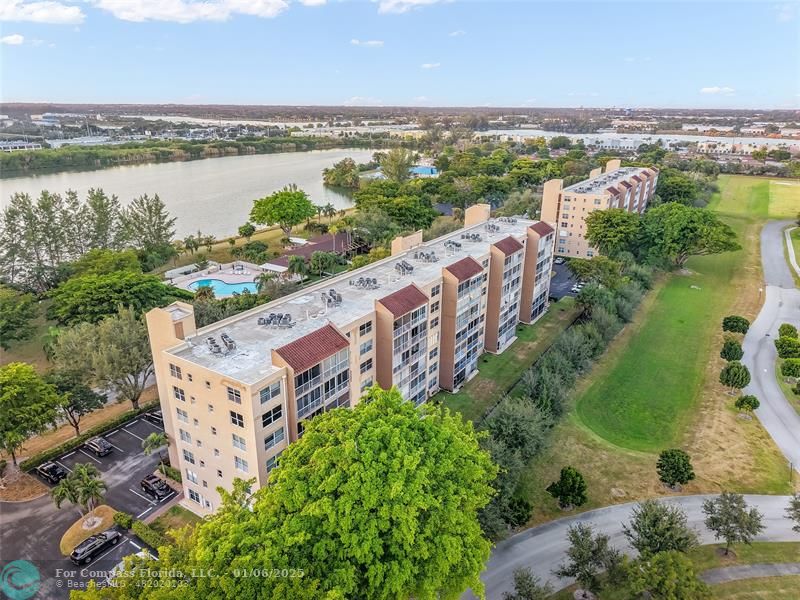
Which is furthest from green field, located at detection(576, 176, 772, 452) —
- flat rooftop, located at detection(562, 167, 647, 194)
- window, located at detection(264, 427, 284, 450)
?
window, located at detection(264, 427, 284, 450)

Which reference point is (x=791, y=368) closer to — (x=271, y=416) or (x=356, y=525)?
(x=356, y=525)

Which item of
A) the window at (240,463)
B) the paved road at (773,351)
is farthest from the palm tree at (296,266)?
the paved road at (773,351)

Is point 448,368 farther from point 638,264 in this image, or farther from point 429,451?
point 638,264

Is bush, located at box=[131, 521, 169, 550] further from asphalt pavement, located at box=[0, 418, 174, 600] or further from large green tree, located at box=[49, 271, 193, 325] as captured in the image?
large green tree, located at box=[49, 271, 193, 325]

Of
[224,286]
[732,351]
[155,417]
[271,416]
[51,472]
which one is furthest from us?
[224,286]

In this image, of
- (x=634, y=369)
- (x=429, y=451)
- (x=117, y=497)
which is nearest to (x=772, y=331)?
(x=634, y=369)

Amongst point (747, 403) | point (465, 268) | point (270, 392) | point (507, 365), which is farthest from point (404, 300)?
point (747, 403)

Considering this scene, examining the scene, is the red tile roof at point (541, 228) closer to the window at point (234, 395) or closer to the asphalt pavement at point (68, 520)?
the window at point (234, 395)
